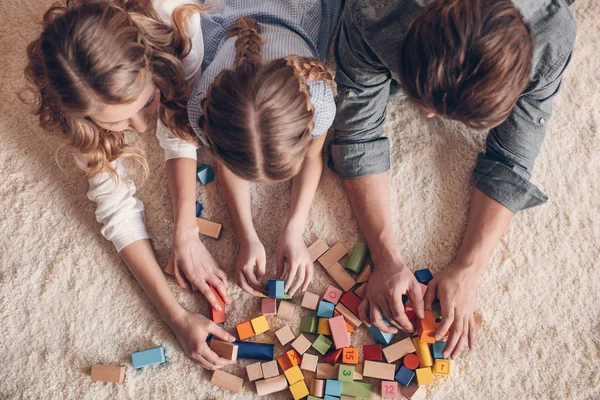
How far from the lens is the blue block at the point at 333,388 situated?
108cm

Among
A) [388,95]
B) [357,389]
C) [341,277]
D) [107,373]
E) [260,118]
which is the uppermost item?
[260,118]

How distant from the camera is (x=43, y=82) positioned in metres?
0.92

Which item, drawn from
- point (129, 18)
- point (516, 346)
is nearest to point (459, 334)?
point (516, 346)

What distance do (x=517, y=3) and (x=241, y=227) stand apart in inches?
28.0

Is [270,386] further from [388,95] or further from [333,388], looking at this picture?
[388,95]

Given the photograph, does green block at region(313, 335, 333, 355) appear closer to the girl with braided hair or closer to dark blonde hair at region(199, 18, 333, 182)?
the girl with braided hair

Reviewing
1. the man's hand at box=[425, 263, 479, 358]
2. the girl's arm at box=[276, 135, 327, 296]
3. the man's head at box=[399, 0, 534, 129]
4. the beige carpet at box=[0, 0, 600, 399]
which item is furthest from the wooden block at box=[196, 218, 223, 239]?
the man's head at box=[399, 0, 534, 129]

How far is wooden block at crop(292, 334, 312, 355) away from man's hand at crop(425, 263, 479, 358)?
0.90 feet

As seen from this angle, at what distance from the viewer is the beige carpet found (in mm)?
1120

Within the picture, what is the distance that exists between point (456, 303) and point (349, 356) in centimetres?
25

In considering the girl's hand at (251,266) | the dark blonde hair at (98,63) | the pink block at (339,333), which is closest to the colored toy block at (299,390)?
the pink block at (339,333)

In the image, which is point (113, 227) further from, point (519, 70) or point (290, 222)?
point (519, 70)

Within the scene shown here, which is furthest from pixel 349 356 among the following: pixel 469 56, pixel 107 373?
pixel 469 56

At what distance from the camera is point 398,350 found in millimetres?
1102
